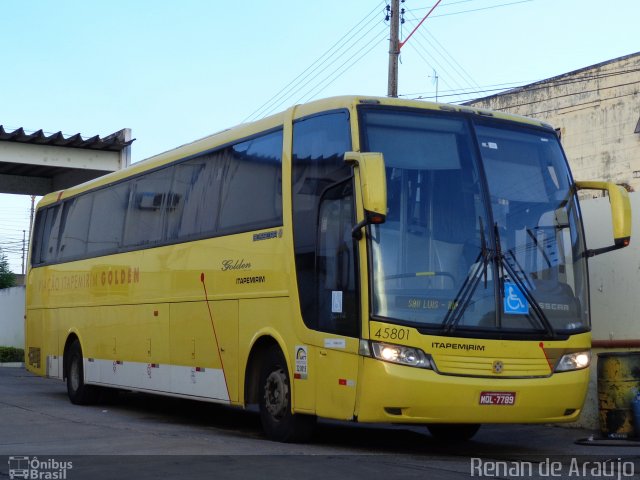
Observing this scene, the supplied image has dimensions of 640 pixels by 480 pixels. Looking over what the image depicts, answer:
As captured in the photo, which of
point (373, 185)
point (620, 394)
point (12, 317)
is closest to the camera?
point (373, 185)

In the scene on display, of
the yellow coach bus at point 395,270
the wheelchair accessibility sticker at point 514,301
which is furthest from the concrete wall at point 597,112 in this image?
the wheelchair accessibility sticker at point 514,301

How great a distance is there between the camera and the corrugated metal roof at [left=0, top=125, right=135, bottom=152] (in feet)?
83.2

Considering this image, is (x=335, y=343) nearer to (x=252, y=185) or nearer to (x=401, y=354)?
(x=401, y=354)

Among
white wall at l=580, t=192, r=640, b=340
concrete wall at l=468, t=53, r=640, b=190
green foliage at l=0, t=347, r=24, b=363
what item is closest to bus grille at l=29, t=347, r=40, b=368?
white wall at l=580, t=192, r=640, b=340

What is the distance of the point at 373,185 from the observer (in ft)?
30.3

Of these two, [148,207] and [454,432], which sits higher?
[148,207]

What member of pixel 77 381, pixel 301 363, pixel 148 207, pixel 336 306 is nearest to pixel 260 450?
pixel 301 363

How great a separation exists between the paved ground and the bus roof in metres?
3.54

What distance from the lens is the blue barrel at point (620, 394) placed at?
11.5 meters

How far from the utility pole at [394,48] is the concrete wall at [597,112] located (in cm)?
1284

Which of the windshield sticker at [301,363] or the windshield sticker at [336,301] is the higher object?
the windshield sticker at [336,301]

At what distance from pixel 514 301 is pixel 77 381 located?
976 cm

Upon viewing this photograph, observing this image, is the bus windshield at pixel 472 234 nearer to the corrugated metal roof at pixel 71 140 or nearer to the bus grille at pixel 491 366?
the bus grille at pixel 491 366

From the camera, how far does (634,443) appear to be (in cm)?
1118
